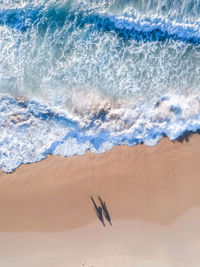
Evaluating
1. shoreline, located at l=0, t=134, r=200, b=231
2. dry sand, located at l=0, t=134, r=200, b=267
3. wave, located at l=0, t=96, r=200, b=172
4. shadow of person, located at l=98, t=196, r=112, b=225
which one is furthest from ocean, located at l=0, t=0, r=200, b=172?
shadow of person, located at l=98, t=196, r=112, b=225

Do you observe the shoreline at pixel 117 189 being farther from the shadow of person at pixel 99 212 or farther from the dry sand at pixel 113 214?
the shadow of person at pixel 99 212

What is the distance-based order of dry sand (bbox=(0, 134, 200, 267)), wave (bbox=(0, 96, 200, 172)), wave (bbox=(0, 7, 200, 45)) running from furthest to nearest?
wave (bbox=(0, 7, 200, 45))
wave (bbox=(0, 96, 200, 172))
dry sand (bbox=(0, 134, 200, 267))

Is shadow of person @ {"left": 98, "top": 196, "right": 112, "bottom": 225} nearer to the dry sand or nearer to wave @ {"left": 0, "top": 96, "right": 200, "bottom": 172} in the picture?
the dry sand

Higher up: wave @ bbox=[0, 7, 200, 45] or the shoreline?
wave @ bbox=[0, 7, 200, 45]

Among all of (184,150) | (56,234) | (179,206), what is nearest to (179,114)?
(184,150)

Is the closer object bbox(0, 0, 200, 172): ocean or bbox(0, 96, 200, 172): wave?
bbox(0, 96, 200, 172): wave

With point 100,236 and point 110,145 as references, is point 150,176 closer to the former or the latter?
point 110,145

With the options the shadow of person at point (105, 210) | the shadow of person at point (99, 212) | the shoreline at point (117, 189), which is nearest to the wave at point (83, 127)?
the shoreline at point (117, 189)
